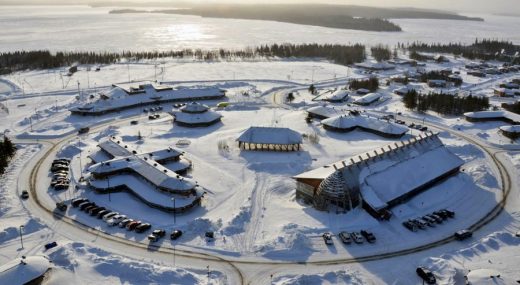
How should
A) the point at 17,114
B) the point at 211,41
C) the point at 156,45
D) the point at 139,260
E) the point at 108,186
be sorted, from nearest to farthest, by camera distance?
the point at 139,260 → the point at 108,186 → the point at 17,114 → the point at 156,45 → the point at 211,41

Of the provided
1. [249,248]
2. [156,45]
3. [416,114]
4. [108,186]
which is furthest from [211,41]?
[249,248]

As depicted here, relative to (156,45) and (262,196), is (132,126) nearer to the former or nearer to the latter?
(262,196)

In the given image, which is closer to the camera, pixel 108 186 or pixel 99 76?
pixel 108 186

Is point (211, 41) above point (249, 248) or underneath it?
above

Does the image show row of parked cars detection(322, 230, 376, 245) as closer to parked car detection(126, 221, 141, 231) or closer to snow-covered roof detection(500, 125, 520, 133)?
parked car detection(126, 221, 141, 231)

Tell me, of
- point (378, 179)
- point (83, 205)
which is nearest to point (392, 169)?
point (378, 179)

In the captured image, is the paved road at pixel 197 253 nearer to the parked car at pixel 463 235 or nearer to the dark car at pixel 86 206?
the parked car at pixel 463 235

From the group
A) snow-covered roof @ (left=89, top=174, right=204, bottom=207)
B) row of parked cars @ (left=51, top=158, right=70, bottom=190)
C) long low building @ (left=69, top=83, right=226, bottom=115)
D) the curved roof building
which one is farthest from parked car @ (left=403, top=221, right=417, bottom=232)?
long low building @ (left=69, top=83, right=226, bottom=115)

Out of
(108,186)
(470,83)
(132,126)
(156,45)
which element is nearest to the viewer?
(108,186)
